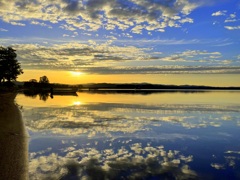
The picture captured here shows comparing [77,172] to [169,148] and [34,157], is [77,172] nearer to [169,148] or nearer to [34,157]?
[34,157]

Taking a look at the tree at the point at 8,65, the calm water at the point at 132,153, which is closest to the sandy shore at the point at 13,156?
the calm water at the point at 132,153

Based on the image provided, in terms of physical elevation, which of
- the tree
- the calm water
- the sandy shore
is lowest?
the calm water

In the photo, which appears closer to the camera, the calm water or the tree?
the calm water

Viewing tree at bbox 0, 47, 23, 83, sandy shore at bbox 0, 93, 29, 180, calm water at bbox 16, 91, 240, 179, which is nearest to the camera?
sandy shore at bbox 0, 93, 29, 180

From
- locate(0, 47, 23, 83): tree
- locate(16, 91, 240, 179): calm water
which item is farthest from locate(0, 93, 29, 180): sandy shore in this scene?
locate(0, 47, 23, 83): tree

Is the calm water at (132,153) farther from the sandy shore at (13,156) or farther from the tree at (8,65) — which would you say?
the tree at (8,65)

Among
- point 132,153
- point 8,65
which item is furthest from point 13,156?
point 8,65

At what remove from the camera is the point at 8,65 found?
101 meters

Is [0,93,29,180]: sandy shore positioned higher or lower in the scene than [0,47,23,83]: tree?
lower

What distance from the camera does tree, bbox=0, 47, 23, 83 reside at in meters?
99.8

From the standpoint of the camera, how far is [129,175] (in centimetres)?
1286

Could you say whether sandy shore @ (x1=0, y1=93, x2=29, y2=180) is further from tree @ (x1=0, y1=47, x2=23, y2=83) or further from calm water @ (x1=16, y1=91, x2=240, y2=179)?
tree @ (x1=0, y1=47, x2=23, y2=83)

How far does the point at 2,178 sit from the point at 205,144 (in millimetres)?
13591

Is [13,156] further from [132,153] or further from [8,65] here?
[8,65]
